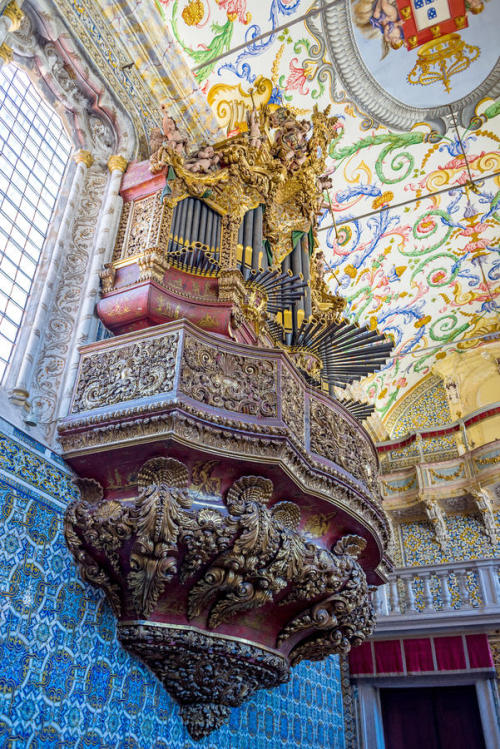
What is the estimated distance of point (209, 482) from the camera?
4.32 meters

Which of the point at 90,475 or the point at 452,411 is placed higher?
the point at 452,411

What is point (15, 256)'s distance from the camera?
527cm

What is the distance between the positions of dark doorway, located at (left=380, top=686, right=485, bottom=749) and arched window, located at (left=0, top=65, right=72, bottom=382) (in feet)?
28.0

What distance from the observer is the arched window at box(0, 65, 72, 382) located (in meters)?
5.12

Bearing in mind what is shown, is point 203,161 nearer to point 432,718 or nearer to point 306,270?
point 306,270

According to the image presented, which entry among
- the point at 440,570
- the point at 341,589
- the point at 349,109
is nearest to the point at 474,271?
the point at 349,109

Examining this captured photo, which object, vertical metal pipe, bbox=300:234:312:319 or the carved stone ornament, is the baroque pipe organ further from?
vertical metal pipe, bbox=300:234:312:319

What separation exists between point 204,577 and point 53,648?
1079 millimetres

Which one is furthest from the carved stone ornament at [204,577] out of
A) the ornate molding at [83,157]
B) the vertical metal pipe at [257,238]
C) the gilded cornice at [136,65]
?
the gilded cornice at [136,65]

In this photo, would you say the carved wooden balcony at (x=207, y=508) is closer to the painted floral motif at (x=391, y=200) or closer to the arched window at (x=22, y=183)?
the arched window at (x=22, y=183)

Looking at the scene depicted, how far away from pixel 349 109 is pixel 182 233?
4307 millimetres

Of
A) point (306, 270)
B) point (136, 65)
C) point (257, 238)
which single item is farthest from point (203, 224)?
point (136, 65)

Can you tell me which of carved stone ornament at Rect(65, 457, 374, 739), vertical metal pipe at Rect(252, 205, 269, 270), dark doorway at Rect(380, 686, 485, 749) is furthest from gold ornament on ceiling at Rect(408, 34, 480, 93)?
dark doorway at Rect(380, 686, 485, 749)

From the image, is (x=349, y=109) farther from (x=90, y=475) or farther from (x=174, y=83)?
(x=90, y=475)
